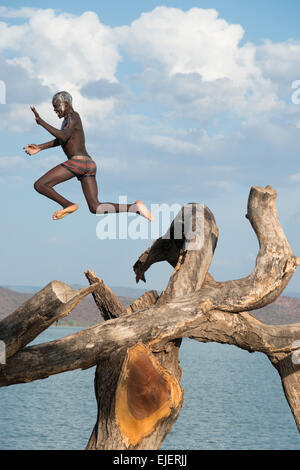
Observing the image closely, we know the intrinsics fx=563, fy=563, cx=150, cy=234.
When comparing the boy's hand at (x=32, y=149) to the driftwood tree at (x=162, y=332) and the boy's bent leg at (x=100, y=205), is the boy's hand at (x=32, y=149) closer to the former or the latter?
the boy's bent leg at (x=100, y=205)

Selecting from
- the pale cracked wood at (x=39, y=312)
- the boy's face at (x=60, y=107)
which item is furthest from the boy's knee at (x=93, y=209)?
the pale cracked wood at (x=39, y=312)

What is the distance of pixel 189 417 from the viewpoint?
42.8m

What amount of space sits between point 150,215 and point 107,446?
3697 mm

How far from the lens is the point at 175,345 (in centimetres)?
817

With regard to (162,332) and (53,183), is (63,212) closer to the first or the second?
(53,183)

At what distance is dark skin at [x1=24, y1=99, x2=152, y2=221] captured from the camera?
28.7 ft

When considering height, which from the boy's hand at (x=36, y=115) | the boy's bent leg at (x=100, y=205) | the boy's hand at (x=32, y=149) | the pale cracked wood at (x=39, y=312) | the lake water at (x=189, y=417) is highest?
the boy's hand at (x=36, y=115)

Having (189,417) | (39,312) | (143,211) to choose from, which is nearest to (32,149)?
(143,211)

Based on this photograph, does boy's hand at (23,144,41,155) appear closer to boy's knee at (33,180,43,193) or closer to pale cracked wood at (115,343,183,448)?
boy's knee at (33,180,43,193)

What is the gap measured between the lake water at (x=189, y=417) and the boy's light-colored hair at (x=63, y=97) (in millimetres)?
25397

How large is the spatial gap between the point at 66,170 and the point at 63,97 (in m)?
1.17

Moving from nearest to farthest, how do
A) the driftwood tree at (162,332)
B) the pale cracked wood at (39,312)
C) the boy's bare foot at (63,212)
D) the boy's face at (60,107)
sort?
1. the pale cracked wood at (39,312)
2. the driftwood tree at (162,332)
3. the boy's bare foot at (63,212)
4. the boy's face at (60,107)

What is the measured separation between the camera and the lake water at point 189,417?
33.6 meters
